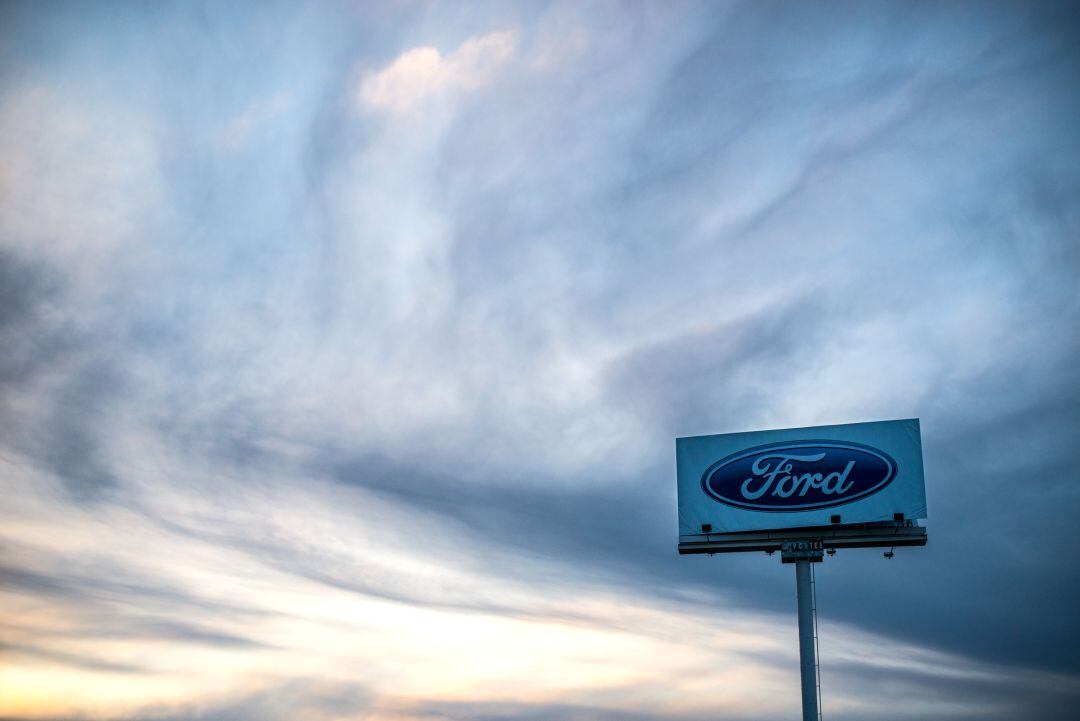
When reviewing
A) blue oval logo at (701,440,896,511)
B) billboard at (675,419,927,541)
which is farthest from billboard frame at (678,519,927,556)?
blue oval logo at (701,440,896,511)

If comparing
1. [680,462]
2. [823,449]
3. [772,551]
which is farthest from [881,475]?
[680,462]

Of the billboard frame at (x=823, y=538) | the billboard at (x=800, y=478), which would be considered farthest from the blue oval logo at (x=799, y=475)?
the billboard frame at (x=823, y=538)

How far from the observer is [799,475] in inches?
1780

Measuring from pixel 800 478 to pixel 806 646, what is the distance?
784 centimetres

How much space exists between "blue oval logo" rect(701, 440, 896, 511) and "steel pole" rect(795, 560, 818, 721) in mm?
3379

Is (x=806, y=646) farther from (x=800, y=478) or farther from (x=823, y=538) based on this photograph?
(x=800, y=478)

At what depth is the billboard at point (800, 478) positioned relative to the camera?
43656mm

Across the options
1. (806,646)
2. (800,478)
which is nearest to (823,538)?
(800,478)

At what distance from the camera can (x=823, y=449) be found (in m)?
45.5

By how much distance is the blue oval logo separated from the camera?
1737 inches

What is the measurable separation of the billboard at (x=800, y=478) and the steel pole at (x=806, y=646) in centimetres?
270

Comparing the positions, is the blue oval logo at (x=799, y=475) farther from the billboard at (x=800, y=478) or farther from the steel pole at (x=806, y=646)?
the steel pole at (x=806, y=646)

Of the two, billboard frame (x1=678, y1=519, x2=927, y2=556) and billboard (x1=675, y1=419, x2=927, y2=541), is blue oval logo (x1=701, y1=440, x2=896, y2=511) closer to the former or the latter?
billboard (x1=675, y1=419, x2=927, y2=541)

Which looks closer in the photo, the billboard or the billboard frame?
the billboard frame
